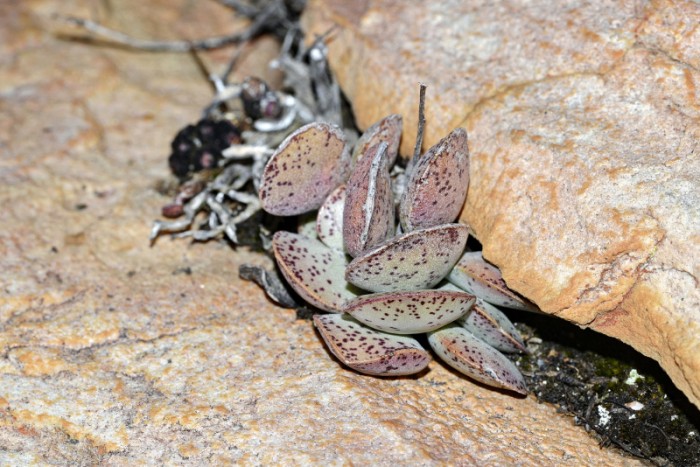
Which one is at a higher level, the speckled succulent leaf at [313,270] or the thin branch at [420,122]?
the thin branch at [420,122]

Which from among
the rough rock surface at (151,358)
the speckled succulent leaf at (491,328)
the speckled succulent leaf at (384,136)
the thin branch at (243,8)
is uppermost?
the speckled succulent leaf at (384,136)

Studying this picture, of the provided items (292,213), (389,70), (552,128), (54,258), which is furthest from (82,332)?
(552,128)

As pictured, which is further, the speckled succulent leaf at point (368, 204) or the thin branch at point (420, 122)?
the thin branch at point (420, 122)

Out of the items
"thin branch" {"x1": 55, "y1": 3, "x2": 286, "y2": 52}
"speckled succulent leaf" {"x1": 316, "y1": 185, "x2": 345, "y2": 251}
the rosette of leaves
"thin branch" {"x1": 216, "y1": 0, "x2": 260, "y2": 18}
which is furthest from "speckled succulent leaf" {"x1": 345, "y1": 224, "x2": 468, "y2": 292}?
"thin branch" {"x1": 216, "y1": 0, "x2": 260, "y2": 18}

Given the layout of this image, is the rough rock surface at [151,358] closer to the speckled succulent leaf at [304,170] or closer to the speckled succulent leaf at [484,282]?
the speckled succulent leaf at [484,282]

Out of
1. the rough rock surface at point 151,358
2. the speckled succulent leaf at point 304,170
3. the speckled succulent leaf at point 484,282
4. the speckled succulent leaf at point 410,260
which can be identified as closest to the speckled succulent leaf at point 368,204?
the speckled succulent leaf at point 410,260

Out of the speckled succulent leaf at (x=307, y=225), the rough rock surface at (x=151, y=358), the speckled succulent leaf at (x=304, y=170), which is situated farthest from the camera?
the speckled succulent leaf at (x=307, y=225)

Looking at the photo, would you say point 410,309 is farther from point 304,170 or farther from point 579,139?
point 579,139

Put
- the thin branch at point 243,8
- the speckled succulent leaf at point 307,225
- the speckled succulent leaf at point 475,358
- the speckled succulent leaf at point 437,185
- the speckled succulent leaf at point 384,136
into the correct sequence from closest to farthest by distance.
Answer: the speckled succulent leaf at point 475,358 < the speckled succulent leaf at point 437,185 < the speckled succulent leaf at point 384,136 < the speckled succulent leaf at point 307,225 < the thin branch at point 243,8
